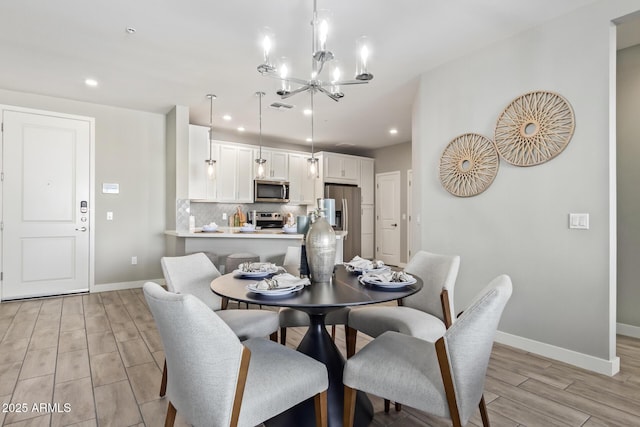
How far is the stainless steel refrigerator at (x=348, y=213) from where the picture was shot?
7070 mm

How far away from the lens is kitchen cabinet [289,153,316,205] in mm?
6914

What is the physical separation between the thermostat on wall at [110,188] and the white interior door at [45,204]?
19cm

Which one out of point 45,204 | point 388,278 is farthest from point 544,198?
point 45,204

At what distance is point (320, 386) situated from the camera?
143 centimetres

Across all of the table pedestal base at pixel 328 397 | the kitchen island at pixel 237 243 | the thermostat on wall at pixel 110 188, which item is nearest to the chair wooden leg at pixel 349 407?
the table pedestal base at pixel 328 397

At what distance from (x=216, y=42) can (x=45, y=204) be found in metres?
3.32

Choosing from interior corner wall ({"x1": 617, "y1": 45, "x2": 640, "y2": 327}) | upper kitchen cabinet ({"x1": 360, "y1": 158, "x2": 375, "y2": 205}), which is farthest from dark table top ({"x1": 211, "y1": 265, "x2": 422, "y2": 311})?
upper kitchen cabinet ({"x1": 360, "y1": 158, "x2": 375, "y2": 205})

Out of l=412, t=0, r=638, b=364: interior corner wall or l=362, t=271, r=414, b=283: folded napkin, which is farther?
l=412, t=0, r=638, b=364: interior corner wall

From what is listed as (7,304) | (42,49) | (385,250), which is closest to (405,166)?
(385,250)

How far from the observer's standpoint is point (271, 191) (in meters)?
6.57

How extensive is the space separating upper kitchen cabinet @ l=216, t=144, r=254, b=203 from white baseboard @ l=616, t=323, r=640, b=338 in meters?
5.34

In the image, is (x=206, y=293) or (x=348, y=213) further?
(x=348, y=213)

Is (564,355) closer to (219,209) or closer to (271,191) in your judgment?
(271,191)

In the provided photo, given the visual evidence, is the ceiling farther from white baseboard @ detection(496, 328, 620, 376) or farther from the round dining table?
white baseboard @ detection(496, 328, 620, 376)
